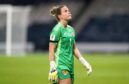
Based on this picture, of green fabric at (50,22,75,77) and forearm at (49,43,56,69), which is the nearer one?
forearm at (49,43,56,69)

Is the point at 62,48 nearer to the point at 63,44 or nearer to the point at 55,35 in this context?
the point at 63,44

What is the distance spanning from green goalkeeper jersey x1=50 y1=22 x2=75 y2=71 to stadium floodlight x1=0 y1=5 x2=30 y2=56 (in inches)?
962

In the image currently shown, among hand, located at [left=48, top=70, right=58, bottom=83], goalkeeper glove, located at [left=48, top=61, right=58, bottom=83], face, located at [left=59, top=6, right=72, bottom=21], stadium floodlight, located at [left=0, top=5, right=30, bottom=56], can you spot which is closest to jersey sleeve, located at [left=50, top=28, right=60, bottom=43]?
face, located at [left=59, top=6, right=72, bottom=21]

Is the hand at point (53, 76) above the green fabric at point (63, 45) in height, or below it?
below

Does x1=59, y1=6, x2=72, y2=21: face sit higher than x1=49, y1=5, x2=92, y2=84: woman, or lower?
higher

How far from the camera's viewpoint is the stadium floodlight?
3441 centimetres

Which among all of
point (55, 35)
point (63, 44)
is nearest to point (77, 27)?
point (63, 44)

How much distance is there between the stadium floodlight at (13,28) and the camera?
34.4 meters

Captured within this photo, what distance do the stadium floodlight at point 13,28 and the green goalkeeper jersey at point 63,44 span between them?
80.2ft

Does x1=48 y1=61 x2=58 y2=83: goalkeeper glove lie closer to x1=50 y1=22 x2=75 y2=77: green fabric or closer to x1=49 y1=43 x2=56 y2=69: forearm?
x1=49 y1=43 x2=56 y2=69: forearm

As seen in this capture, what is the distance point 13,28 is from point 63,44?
24902mm

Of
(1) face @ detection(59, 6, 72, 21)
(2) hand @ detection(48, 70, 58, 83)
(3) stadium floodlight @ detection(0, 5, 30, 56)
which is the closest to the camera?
(2) hand @ detection(48, 70, 58, 83)

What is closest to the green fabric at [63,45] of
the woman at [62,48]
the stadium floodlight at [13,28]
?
the woman at [62,48]

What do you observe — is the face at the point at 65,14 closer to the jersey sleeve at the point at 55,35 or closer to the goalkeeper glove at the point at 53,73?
the jersey sleeve at the point at 55,35
